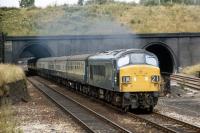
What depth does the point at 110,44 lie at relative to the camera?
57.3 m

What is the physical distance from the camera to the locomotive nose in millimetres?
20719

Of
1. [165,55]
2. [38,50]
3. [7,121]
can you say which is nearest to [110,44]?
[165,55]

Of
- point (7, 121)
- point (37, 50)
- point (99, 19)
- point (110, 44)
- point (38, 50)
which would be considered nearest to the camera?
point (7, 121)

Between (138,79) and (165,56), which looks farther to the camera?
(165,56)

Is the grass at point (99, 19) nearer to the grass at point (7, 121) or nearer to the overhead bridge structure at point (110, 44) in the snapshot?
the overhead bridge structure at point (110, 44)

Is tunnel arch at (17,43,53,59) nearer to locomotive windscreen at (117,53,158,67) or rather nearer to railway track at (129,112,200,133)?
locomotive windscreen at (117,53,158,67)

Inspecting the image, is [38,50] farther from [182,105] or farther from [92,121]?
[92,121]

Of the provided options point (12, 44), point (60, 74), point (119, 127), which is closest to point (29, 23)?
point (12, 44)

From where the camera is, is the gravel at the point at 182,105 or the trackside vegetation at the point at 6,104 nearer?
the trackside vegetation at the point at 6,104

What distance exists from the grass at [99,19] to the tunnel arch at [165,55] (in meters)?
7.80

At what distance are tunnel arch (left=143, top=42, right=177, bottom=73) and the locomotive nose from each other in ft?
120

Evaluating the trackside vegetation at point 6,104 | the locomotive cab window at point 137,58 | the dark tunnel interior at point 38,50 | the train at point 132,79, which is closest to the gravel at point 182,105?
the train at point 132,79

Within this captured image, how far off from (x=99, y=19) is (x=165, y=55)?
839 inches

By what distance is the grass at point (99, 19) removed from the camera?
74.4 m
